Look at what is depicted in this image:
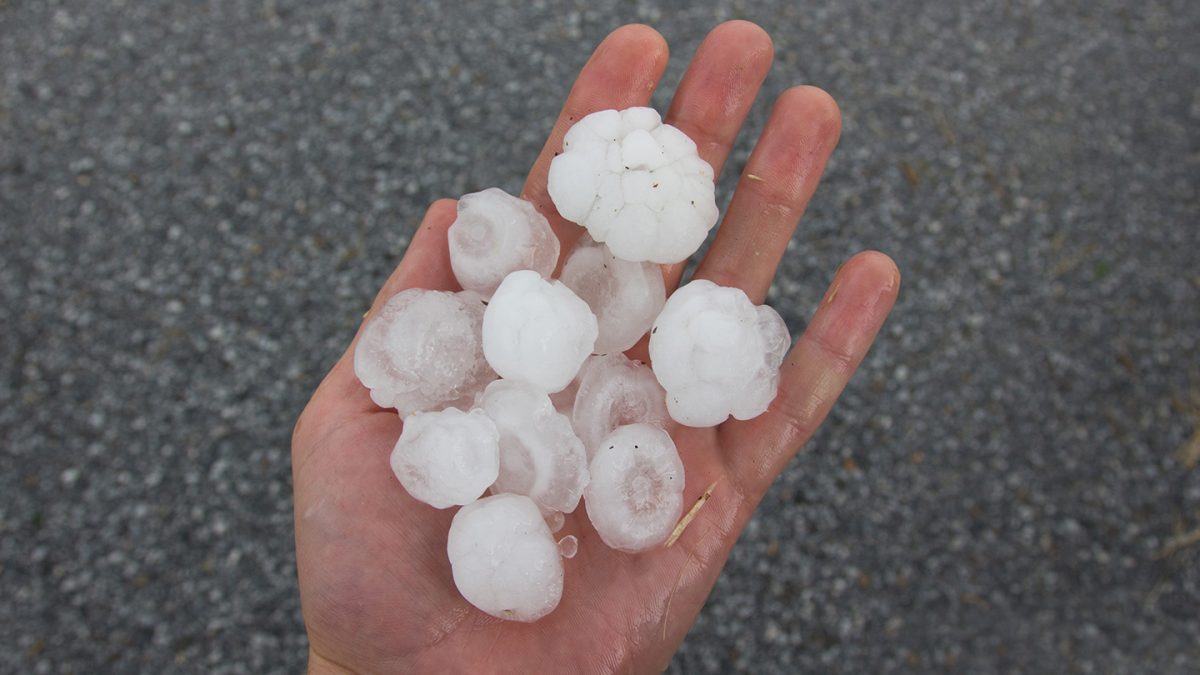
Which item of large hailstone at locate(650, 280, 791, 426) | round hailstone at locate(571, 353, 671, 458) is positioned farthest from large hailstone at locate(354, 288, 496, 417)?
large hailstone at locate(650, 280, 791, 426)

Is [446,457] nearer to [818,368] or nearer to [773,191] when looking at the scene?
[818,368]

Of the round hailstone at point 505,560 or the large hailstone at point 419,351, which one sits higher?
the large hailstone at point 419,351

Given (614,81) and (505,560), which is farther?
(614,81)

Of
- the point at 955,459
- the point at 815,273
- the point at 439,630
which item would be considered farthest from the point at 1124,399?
the point at 439,630

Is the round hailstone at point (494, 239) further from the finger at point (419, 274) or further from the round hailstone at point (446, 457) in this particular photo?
the round hailstone at point (446, 457)

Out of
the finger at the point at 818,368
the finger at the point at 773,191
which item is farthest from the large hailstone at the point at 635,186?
the finger at the point at 818,368

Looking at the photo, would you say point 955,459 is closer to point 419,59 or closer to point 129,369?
point 419,59

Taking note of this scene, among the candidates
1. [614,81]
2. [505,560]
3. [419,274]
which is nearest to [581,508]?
[505,560]
